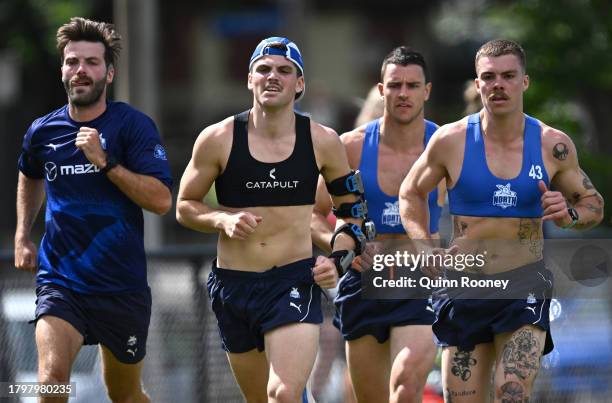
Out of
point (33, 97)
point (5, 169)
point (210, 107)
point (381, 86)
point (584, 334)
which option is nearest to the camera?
point (381, 86)

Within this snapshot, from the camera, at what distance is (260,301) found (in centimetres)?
Answer: 888

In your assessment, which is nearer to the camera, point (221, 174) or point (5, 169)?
point (221, 174)

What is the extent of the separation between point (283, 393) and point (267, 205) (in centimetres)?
125

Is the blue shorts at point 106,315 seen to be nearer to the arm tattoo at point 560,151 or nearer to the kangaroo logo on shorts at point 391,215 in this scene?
the kangaroo logo on shorts at point 391,215

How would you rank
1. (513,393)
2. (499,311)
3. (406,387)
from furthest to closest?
(406,387)
(499,311)
(513,393)

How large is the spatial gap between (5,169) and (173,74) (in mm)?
8855

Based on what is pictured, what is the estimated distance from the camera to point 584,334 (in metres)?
12.4

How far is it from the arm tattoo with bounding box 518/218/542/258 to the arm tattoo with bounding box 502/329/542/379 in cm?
55

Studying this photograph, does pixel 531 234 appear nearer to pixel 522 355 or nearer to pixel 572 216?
pixel 572 216

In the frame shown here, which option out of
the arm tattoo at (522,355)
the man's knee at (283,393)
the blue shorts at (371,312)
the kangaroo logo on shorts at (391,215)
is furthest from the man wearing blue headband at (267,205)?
the arm tattoo at (522,355)

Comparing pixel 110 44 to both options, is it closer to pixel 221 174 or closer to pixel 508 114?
pixel 221 174

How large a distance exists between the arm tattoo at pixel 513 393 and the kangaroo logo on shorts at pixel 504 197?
1.12 meters

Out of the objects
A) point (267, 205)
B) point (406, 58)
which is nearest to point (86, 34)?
point (267, 205)

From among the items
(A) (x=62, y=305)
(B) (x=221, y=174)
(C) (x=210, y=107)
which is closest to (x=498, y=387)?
(B) (x=221, y=174)
